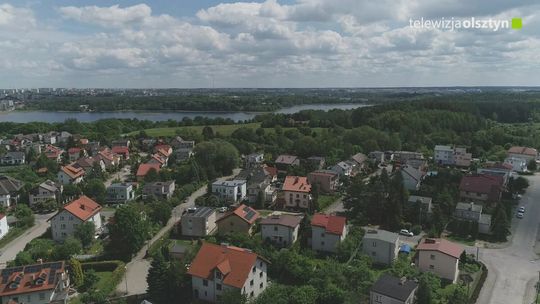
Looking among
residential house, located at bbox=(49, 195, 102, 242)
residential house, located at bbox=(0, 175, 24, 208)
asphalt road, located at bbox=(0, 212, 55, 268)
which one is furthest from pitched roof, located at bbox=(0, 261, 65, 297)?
residential house, located at bbox=(0, 175, 24, 208)

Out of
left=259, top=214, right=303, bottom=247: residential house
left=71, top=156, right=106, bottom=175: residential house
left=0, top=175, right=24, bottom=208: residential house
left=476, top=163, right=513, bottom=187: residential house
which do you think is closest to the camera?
left=259, top=214, right=303, bottom=247: residential house

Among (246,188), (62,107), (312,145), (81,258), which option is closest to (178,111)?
(62,107)

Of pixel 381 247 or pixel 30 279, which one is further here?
pixel 381 247

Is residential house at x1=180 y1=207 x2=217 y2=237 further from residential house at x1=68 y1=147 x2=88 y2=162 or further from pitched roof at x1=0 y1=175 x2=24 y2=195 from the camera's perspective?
residential house at x1=68 y1=147 x2=88 y2=162

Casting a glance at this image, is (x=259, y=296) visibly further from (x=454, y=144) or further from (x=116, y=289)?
(x=454, y=144)

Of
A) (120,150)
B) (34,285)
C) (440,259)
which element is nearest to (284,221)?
(440,259)

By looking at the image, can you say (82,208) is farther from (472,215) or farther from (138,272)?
(472,215)
